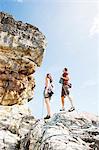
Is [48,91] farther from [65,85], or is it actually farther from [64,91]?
[65,85]

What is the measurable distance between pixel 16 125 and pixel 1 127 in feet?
3.27

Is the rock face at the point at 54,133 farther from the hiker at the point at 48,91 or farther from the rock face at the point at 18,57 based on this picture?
the rock face at the point at 18,57

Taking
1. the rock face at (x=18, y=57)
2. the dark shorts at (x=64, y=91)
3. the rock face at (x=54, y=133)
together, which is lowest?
the rock face at (x=54, y=133)

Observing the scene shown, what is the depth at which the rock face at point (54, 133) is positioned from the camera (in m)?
14.0

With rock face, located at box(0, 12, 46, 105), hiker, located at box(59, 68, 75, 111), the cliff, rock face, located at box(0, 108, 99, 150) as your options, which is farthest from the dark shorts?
rock face, located at box(0, 12, 46, 105)

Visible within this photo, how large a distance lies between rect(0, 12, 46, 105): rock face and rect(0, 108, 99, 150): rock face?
8.07 m

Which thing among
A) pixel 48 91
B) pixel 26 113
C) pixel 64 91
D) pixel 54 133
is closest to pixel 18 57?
pixel 26 113

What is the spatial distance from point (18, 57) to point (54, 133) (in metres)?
15.2

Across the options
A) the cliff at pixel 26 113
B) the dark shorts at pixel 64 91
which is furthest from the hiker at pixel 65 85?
the cliff at pixel 26 113

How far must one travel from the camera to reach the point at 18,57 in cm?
2906

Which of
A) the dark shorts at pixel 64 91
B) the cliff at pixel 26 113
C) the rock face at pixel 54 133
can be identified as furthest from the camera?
the dark shorts at pixel 64 91

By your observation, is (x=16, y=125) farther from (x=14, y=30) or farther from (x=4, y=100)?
(x=14, y=30)

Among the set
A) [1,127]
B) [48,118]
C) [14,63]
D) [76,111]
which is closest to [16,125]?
[1,127]

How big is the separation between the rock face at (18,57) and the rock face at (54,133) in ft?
26.5
